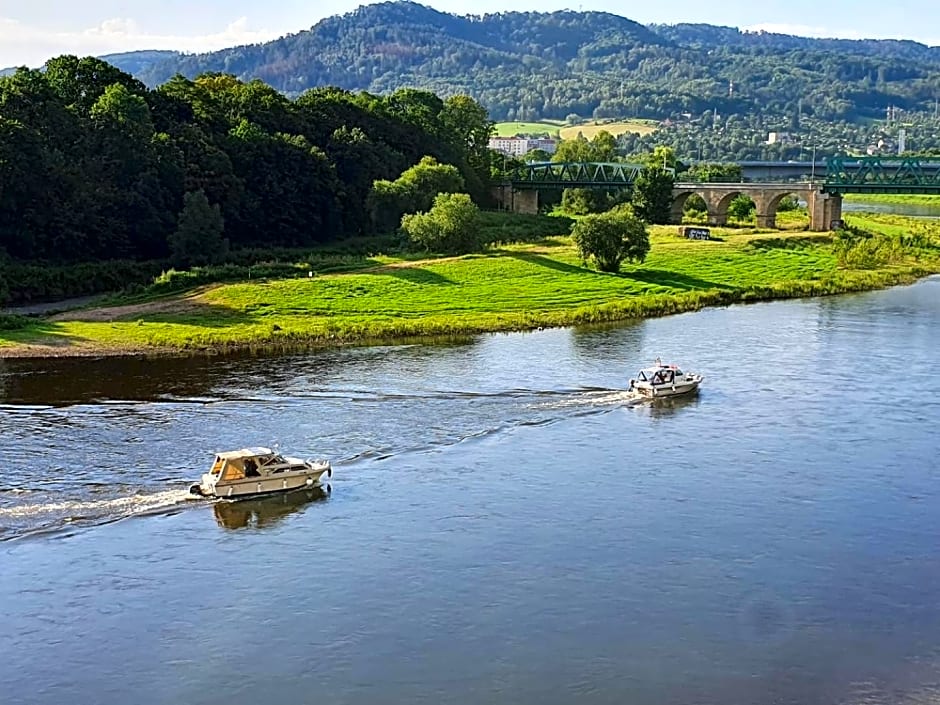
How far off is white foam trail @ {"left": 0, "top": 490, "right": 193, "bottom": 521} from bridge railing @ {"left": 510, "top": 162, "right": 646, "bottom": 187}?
405 ft

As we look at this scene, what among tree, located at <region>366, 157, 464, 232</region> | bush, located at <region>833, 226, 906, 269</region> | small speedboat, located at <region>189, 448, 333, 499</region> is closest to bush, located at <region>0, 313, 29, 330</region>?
small speedboat, located at <region>189, 448, 333, 499</region>

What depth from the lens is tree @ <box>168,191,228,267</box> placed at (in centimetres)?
9819

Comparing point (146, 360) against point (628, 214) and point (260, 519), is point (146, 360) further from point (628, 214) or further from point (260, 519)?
point (628, 214)

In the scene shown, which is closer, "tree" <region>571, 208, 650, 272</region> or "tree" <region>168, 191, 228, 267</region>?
"tree" <region>168, 191, 228, 267</region>

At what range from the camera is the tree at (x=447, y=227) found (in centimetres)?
10519

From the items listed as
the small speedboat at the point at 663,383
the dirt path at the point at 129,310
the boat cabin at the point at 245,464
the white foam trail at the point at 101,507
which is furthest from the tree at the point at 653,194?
the white foam trail at the point at 101,507

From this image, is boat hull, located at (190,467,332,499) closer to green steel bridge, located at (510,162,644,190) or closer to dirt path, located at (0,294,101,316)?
dirt path, located at (0,294,101,316)

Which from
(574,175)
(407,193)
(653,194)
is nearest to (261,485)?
(407,193)

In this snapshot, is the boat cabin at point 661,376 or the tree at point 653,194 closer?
the boat cabin at point 661,376

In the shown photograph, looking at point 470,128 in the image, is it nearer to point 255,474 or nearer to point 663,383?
point 663,383

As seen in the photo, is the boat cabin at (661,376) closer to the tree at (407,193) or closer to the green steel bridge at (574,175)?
the tree at (407,193)

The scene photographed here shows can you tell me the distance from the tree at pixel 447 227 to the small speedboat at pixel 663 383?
4577 cm

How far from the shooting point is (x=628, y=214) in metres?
103

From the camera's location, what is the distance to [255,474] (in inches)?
1796
